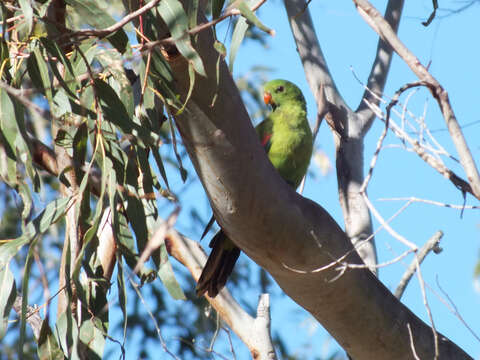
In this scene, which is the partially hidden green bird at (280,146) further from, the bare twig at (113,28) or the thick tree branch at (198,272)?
the bare twig at (113,28)

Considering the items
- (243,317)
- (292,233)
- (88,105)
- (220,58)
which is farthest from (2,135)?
(243,317)

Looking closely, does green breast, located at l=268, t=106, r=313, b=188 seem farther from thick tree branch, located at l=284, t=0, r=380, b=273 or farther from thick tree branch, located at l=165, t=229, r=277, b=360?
thick tree branch, located at l=165, t=229, r=277, b=360

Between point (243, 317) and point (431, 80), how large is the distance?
4.51 feet

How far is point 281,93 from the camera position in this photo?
3.20 meters

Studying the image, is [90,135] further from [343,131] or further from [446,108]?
[343,131]

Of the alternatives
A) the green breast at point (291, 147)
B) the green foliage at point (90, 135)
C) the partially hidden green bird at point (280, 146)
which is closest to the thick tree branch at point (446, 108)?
the green foliage at point (90, 135)

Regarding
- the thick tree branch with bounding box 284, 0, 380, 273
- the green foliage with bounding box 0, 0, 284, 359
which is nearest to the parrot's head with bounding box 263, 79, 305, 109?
the thick tree branch with bounding box 284, 0, 380, 273

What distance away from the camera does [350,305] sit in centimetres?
190

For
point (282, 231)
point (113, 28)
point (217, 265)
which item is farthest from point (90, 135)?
point (217, 265)

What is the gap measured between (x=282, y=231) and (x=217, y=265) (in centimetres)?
74

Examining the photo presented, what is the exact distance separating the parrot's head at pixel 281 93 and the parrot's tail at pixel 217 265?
950mm

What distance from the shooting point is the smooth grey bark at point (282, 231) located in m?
1.63

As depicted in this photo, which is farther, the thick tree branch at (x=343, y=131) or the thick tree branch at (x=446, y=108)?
the thick tree branch at (x=343, y=131)

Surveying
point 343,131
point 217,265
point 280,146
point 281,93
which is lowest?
point 217,265
